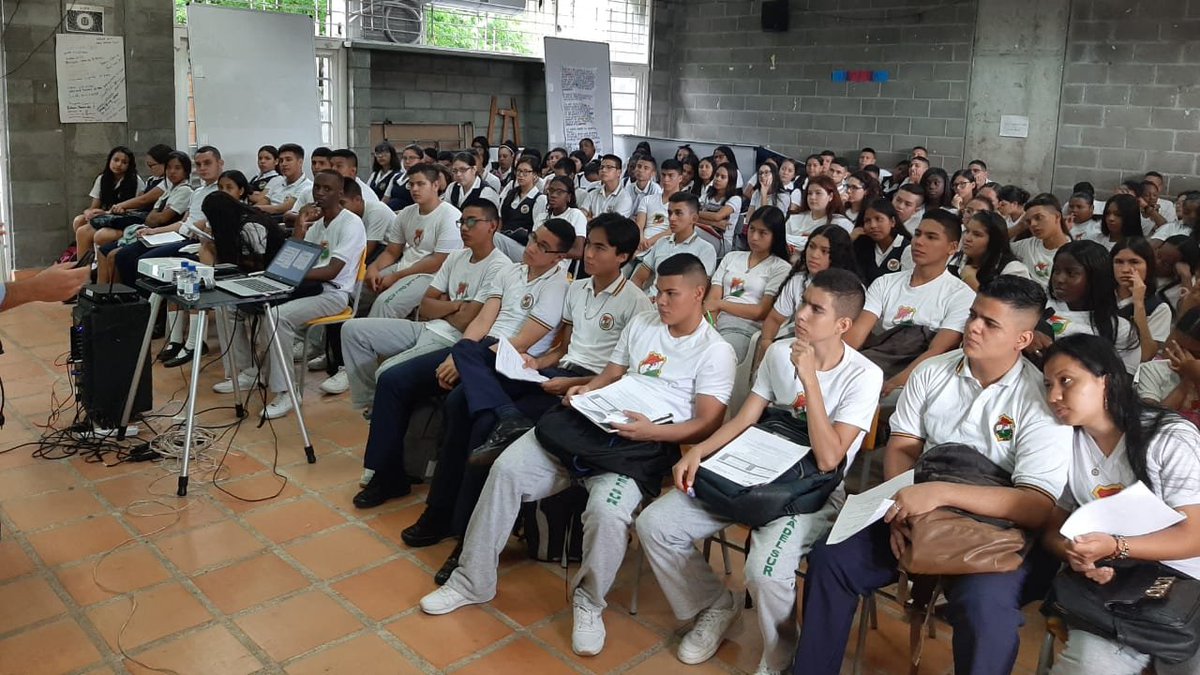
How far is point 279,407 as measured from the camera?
4.59 m

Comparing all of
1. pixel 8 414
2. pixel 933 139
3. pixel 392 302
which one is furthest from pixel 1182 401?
A: pixel 933 139

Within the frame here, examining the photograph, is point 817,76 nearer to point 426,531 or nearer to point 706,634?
point 426,531

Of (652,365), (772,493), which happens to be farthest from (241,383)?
(772,493)

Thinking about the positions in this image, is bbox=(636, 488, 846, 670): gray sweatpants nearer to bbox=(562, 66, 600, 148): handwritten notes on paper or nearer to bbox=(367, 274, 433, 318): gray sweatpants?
bbox=(367, 274, 433, 318): gray sweatpants

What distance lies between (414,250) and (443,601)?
2.84 metres

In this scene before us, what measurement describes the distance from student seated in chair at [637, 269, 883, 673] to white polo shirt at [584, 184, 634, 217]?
184 inches

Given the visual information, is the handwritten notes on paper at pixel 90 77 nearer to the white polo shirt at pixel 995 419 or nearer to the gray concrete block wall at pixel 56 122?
the gray concrete block wall at pixel 56 122

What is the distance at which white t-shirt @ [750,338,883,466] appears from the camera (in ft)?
8.63

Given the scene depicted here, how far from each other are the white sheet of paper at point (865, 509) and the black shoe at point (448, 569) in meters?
1.25

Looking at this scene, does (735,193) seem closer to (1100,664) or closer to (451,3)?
(451,3)

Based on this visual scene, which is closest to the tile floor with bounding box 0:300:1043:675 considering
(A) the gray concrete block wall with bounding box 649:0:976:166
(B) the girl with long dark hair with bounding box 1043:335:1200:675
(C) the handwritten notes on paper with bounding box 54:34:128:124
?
(B) the girl with long dark hair with bounding box 1043:335:1200:675

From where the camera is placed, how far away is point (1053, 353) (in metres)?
2.35

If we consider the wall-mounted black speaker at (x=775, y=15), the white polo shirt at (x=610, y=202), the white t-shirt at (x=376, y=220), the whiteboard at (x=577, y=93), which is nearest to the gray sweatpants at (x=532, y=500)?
the white t-shirt at (x=376, y=220)

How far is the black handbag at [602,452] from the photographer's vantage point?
278 cm
